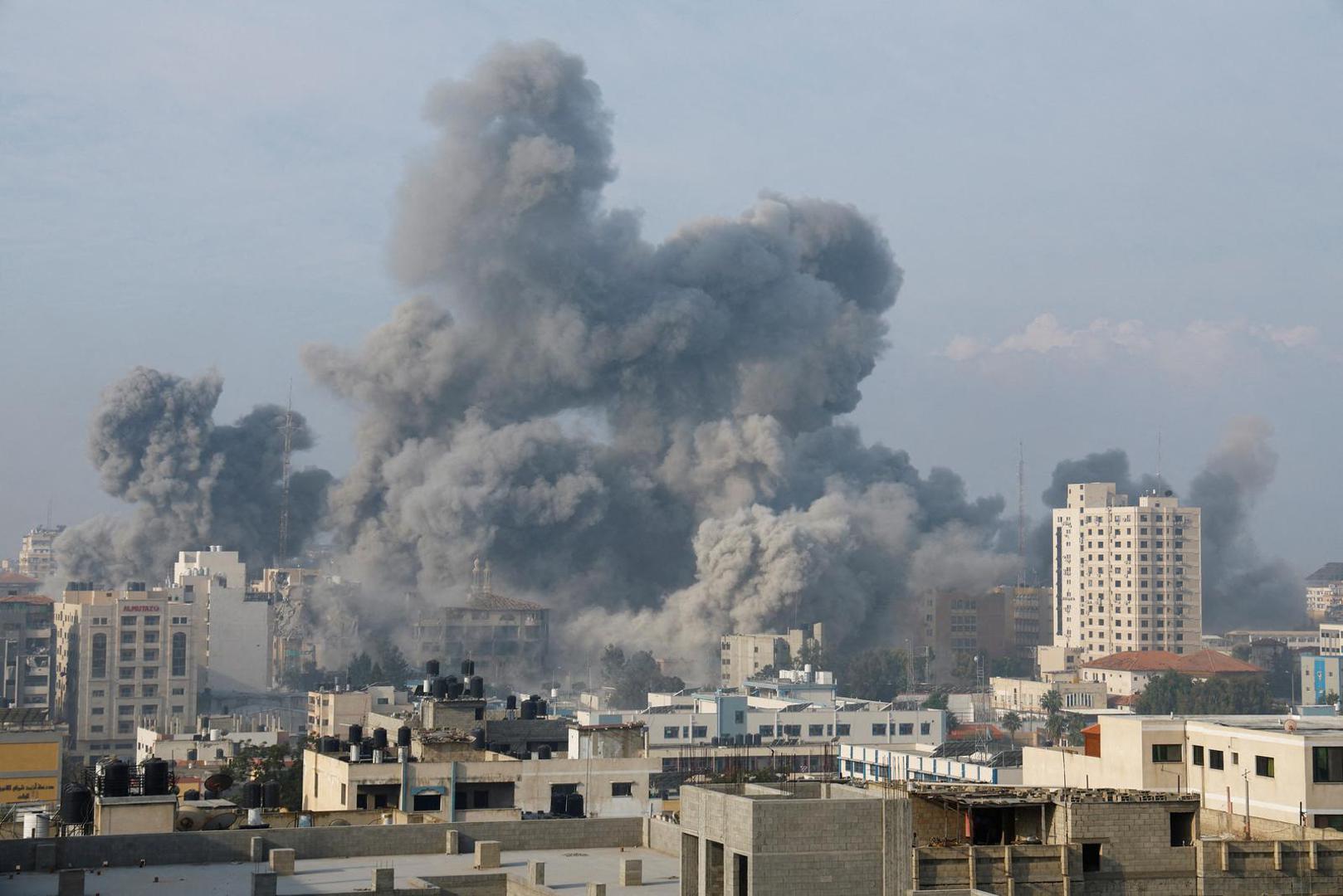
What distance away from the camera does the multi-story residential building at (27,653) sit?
304 ft

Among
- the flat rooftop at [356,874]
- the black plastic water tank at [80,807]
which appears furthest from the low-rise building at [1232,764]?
the black plastic water tank at [80,807]

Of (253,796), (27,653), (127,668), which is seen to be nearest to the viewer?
(253,796)

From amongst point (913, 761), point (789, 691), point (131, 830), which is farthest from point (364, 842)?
point (789, 691)

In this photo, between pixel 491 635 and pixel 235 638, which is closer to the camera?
pixel 235 638

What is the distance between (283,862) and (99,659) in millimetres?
69090

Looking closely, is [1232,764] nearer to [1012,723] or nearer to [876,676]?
[1012,723]

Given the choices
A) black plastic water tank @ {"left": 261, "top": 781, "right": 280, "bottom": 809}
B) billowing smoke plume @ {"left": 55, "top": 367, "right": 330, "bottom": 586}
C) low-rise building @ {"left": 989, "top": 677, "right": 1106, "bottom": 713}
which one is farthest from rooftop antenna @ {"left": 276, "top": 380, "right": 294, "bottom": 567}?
black plastic water tank @ {"left": 261, "top": 781, "right": 280, "bottom": 809}

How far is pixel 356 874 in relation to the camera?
2233 centimetres

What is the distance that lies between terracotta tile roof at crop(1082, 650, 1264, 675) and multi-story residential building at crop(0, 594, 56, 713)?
5091 cm

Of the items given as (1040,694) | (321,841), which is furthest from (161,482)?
A: (321,841)

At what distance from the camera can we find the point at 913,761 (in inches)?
2366

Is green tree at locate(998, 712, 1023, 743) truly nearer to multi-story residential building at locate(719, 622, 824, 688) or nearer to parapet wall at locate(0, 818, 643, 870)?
multi-story residential building at locate(719, 622, 824, 688)

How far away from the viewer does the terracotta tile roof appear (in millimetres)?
100375

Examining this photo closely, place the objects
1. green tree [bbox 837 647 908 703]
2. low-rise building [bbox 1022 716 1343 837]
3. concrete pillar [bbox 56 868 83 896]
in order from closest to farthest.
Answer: concrete pillar [bbox 56 868 83 896]
low-rise building [bbox 1022 716 1343 837]
green tree [bbox 837 647 908 703]
